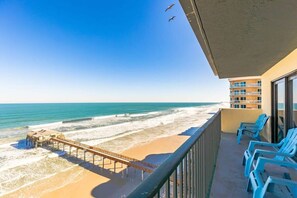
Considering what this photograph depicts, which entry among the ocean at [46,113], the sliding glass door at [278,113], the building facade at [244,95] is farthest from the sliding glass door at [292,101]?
the ocean at [46,113]

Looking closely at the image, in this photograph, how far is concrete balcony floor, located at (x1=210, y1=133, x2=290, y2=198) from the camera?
2238mm

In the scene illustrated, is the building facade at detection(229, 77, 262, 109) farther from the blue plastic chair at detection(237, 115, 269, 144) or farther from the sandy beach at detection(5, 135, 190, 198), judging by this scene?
the sandy beach at detection(5, 135, 190, 198)

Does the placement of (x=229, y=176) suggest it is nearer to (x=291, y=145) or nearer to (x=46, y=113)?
(x=291, y=145)

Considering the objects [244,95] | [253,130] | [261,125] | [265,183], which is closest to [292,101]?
[261,125]

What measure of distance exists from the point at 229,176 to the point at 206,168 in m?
1.10

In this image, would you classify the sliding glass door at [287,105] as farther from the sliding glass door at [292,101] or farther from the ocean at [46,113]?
the ocean at [46,113]

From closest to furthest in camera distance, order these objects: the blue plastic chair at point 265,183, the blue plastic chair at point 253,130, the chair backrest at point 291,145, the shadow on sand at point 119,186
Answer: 1. the blue plastic chair at point 265,183
2. the chair backrest at point 291,145
3. the blue plastic chair at point 253,130
4. the shadow on sand at point 119,186

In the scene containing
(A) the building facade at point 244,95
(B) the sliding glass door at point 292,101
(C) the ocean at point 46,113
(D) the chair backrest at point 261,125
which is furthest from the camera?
(C) the ocean at point 46,113

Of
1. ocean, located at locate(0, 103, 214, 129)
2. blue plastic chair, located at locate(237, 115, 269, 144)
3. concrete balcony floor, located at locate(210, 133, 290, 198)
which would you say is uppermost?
blue plastic chair, located at locate(237, 115, 269, 144)

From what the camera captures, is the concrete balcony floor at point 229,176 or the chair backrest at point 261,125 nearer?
the concrete balcony floor at point 229,176

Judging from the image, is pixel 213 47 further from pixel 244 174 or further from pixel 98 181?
pixel 98 181

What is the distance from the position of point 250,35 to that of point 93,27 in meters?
17.7

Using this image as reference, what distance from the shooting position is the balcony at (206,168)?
2.18ft

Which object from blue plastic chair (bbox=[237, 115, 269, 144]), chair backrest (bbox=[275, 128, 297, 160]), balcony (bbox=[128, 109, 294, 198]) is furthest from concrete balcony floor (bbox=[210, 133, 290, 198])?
blue plastic chair (bbox=[237, 115, 269, 144])
